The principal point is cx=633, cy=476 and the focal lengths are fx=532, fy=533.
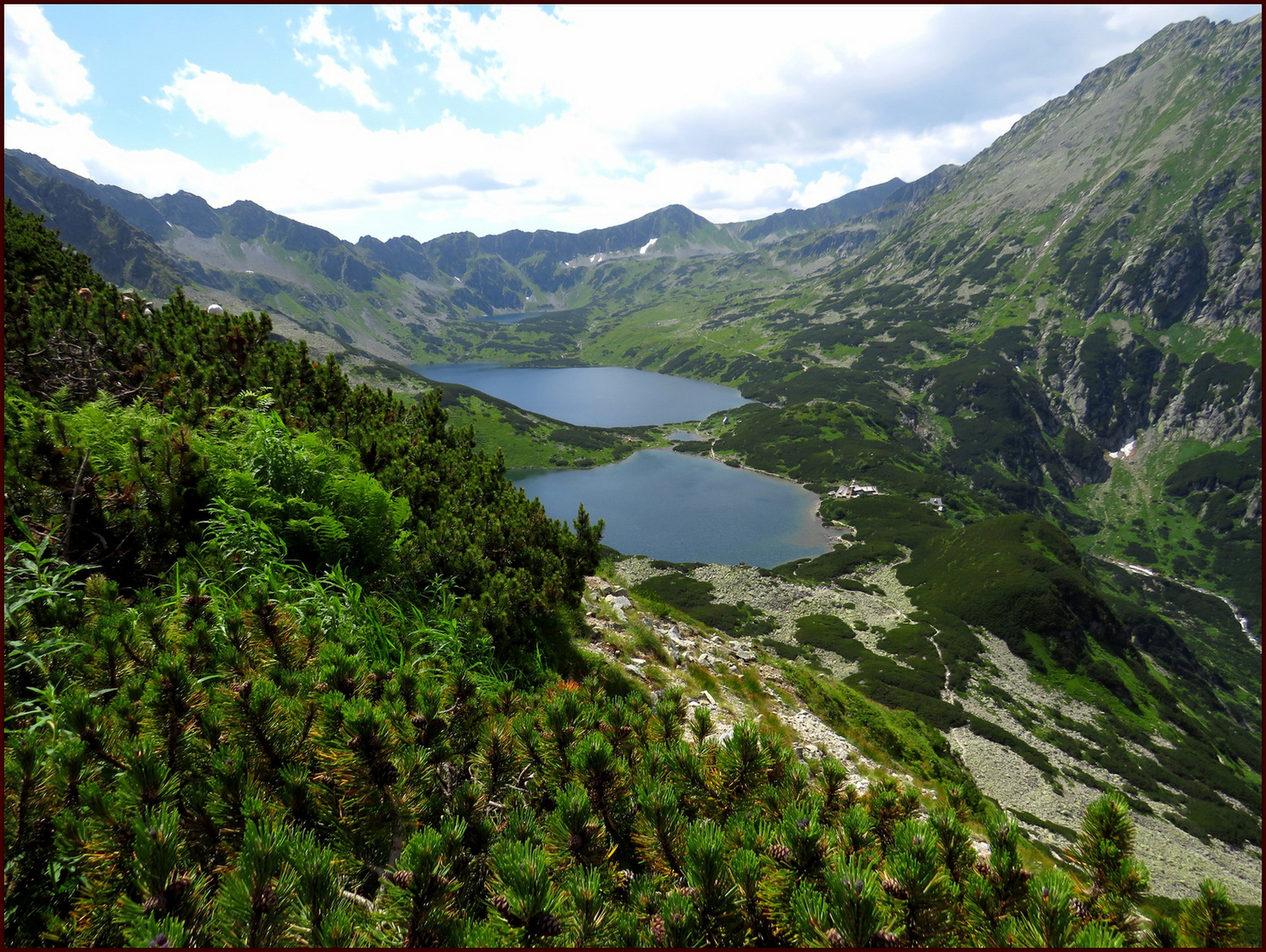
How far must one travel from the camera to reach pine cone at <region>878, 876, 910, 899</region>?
2.54 metres

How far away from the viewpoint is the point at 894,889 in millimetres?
2561

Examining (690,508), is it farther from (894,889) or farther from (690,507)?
(894,889)

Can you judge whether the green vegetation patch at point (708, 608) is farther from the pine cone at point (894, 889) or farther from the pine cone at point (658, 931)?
the pine cone at point (658, 931)

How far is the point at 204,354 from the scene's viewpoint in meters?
10.9

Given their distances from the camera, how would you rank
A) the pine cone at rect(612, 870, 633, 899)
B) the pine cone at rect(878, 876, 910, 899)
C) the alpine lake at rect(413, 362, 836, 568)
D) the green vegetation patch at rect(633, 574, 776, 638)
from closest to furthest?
the pine cone at rect(878, 876, 910, 899), the pine cone at rect(612, 870, 633, 899), the green vegetation patch at rect(633, 574, 776, 638), the alpine lake at rect(413, 362, 836, 568)

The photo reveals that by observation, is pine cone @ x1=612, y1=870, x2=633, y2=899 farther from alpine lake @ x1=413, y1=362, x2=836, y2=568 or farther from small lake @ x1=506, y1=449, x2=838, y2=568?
small lake @ x1=506, y1=449, x2=838, y2=568

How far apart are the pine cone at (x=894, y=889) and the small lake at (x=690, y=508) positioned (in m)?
101

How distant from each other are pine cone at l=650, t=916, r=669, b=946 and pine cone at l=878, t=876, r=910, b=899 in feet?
3.43

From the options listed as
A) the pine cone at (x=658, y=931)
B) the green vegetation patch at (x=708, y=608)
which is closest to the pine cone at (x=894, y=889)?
the pine cone at (x=658, y=931)

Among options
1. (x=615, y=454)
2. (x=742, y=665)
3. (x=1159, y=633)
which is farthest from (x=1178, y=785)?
(x=615, y=454)

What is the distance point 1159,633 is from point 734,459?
106678mm

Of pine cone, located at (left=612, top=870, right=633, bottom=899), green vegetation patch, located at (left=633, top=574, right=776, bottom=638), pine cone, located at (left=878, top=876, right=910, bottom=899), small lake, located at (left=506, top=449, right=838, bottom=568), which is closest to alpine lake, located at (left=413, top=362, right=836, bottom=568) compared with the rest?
small lake, located at (left=506, top=449, right=838, bottom=568)

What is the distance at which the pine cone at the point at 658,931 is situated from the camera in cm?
240

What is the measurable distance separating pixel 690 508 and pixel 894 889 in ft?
445
